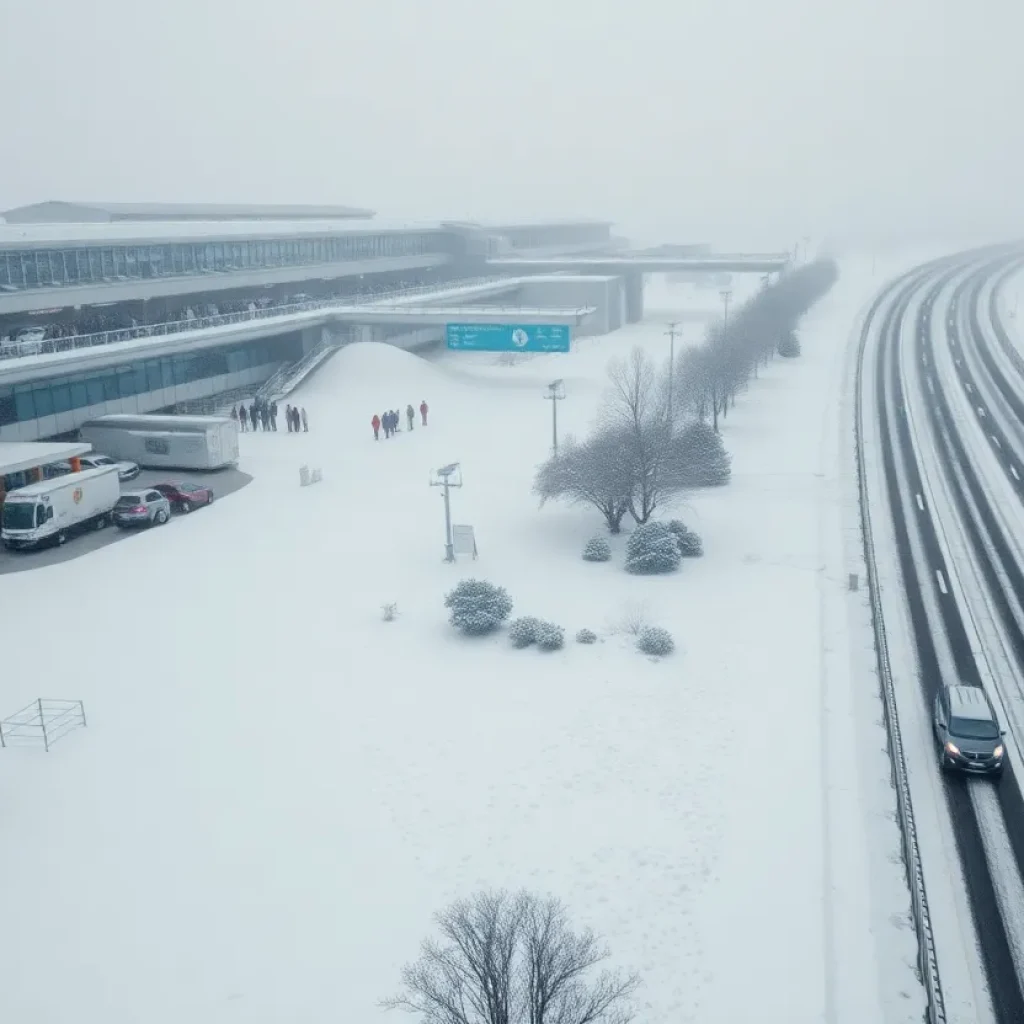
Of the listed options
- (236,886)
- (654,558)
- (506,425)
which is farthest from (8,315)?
(236,886)

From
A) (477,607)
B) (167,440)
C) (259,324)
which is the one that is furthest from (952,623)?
(259,324)

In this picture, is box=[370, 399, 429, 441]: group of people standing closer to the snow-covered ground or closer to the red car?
the red car

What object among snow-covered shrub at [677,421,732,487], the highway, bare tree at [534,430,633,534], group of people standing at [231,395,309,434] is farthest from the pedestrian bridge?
bare tree at [534,430,633,534]

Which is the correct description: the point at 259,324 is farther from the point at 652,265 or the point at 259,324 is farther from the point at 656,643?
the point at 652,265

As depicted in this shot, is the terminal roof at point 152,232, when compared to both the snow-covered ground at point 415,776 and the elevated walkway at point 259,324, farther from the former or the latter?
the snow-covered ground at point 415,776

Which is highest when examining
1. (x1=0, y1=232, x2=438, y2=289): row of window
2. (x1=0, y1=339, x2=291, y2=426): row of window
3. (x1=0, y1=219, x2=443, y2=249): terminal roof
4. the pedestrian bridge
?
(x1=0, y1=219, x2=443, y2=249): terminal roof

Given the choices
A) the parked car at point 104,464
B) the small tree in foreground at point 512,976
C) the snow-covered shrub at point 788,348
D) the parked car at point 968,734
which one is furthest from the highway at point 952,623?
the parked car at point 104,464

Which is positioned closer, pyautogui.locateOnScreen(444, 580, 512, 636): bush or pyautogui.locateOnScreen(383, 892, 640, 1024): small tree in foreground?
pyautogui.locateOnScreen(383, 892, 640, 1024): small tree in foreground

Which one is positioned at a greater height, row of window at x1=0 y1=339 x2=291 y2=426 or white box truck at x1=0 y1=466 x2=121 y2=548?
row of window at x1=0 y1=339 x2=291 y2=426
